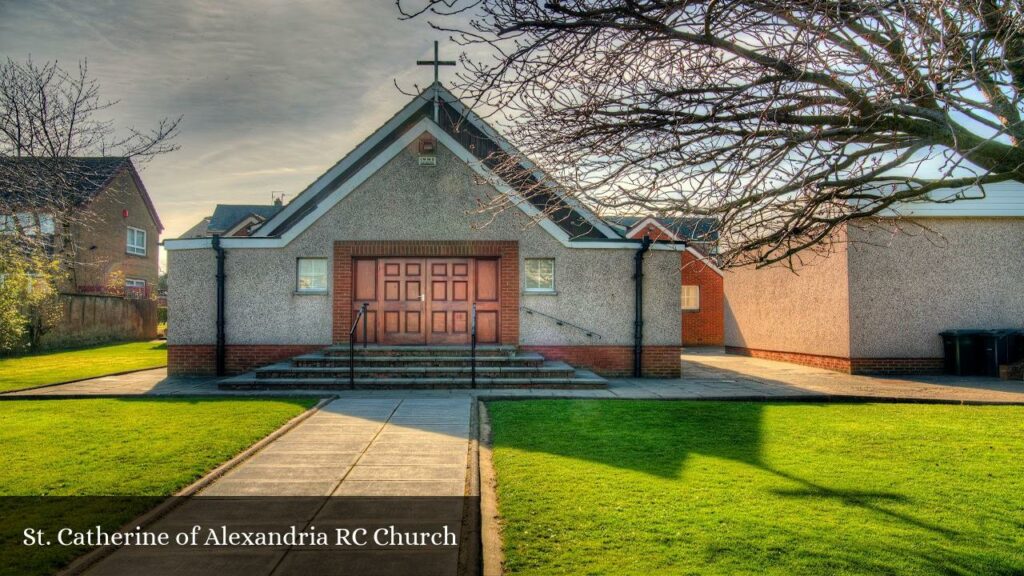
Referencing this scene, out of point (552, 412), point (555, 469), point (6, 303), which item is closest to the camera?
point (555, 469)

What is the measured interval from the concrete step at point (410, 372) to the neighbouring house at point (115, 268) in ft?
34.2

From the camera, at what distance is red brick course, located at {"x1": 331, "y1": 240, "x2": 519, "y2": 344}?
1317cm

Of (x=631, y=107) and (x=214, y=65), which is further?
(x=214, y=65)

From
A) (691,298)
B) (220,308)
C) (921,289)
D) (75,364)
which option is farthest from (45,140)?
(691,298)

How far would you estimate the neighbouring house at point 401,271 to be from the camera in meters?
13.1

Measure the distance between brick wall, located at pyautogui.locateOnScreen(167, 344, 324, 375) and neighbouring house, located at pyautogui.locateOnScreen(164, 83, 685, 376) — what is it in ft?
0.07

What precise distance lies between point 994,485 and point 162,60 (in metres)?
11.9

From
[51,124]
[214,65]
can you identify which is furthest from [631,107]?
[51,124]

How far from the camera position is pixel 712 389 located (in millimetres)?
10992

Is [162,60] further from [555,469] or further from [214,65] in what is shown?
[555,469]

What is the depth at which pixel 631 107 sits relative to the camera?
15.6 feet

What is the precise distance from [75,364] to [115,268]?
1658 cm

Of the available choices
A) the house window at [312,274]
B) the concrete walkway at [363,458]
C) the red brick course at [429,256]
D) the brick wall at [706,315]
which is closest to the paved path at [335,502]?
the concrete walkway at [363,458]

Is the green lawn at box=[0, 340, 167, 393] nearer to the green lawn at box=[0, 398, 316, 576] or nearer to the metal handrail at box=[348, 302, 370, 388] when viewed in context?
the green lawn at box=[0, 398, 316, 576]
